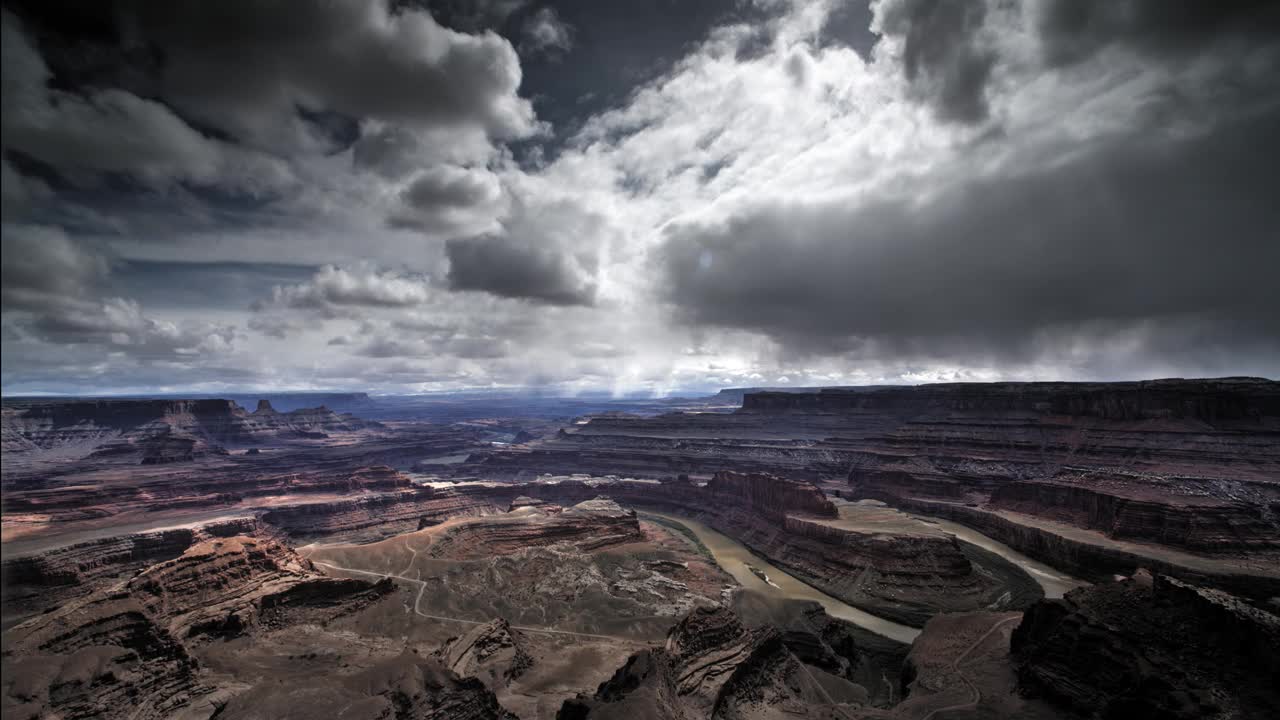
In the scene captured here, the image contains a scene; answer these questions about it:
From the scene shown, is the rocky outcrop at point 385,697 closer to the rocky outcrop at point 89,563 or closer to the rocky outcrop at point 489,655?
the rocky outcrop at point 489,655

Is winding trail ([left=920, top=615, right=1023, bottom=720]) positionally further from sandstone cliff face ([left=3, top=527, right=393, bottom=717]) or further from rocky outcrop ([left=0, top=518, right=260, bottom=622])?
rocky outcrop ([left=0, top=518, right=260, bottom=622])

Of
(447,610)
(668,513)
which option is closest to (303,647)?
(447,610)

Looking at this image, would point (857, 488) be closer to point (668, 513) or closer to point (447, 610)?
point (668, 513)

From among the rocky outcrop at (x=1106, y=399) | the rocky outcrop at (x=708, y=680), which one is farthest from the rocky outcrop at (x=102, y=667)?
the rocky outcrop at (x=1106, y=399)

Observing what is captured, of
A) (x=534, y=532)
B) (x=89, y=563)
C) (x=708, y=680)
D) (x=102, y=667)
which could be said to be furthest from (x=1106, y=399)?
(x=89, y=563)

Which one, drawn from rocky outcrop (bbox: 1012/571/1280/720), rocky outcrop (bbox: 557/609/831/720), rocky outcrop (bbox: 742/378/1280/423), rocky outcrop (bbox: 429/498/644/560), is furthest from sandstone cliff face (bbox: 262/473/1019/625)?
rocky outcrop (bbox: 742/378/1280/423)

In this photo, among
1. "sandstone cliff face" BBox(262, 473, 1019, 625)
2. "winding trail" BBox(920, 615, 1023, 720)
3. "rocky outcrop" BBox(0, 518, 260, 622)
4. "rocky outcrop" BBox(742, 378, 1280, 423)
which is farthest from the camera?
"rocky outcrop" BBox(742, 378, 1280, 423)
